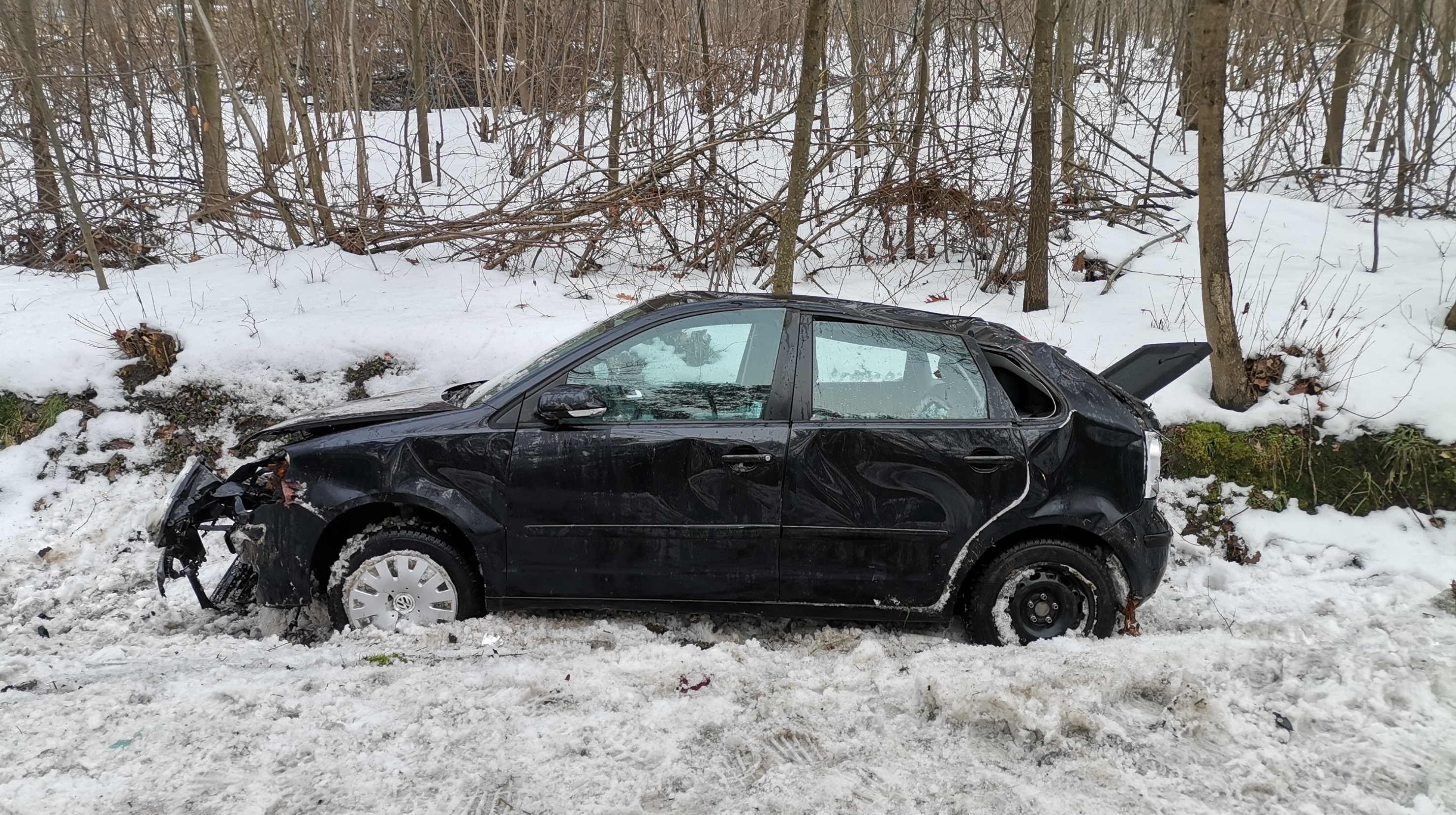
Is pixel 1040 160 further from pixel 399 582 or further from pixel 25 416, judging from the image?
pixel 25 416

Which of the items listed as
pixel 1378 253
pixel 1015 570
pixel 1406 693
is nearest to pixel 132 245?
pixel 1015 570

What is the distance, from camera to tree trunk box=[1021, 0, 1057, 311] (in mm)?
7520

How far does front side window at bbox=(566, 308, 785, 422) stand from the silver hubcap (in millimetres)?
1129

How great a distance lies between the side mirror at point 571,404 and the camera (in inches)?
157

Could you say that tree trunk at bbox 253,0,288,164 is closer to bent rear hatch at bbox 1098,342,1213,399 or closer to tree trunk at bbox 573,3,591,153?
tree trunk at bbox 573,3,591,153

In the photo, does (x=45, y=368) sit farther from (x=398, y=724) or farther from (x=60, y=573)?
(x=398, y=724)

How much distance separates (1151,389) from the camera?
4.85 meters

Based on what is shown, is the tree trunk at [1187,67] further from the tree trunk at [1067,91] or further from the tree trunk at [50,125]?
the tree trunk at [50,125]

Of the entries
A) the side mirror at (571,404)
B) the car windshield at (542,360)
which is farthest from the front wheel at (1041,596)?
the car windshield at (542,360)

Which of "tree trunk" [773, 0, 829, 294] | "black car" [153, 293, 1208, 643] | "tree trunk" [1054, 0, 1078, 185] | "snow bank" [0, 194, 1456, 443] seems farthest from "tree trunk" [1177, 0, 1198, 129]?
"black car" [153, 293, 1208, 643]

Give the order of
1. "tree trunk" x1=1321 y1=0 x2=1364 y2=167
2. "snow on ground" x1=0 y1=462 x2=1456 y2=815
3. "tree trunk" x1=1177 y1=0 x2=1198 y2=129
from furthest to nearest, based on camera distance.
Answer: "tree trunk" x1=1177 y1=0 x2=1198 y2=129, "tree trunk" x1=1321 y1=0 x2=1364 y2=167, "snow on ground" x1=0 y1=462 x2=1456 y2=815

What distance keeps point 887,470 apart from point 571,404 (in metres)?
1.46

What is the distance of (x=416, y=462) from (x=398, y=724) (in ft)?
3.84

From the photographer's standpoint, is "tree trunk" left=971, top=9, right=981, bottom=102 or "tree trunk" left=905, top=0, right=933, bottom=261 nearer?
"tree trunk" left=905, top=0, right=933, bottom=261
